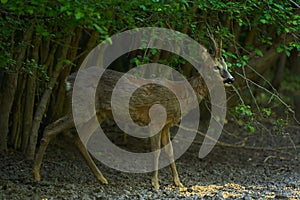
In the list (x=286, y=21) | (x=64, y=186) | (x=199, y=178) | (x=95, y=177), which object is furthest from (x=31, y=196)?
(x=286, y=21)

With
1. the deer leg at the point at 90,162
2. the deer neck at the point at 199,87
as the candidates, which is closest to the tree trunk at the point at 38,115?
the deer leg at the point at 90,162

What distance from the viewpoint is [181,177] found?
23.2 ft

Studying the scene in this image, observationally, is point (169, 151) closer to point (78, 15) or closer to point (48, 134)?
point (48, 134)

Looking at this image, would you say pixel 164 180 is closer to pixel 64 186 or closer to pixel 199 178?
pixel 199 178

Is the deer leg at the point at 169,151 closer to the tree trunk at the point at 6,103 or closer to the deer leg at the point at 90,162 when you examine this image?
the deer leg at the point at 90,162

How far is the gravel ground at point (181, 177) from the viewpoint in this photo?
5734 mm

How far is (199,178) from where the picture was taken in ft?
23.2

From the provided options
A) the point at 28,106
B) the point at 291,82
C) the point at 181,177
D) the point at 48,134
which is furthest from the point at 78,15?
the point at 291,82

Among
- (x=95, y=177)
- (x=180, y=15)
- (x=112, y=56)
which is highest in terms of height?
(x=180, y=15)

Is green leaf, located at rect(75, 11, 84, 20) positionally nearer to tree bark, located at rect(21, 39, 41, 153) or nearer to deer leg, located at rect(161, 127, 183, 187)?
deer leg, located at rect(161, 127, 183, 187)

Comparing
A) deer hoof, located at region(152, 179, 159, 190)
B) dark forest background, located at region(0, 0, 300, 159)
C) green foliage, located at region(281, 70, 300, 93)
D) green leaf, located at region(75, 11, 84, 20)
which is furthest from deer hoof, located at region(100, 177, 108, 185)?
green foliage, located at region(281, 70, 300, 93)

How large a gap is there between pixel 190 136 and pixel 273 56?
6.09ft

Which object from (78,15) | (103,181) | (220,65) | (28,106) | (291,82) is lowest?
(103,181)

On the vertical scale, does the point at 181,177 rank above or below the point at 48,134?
below
